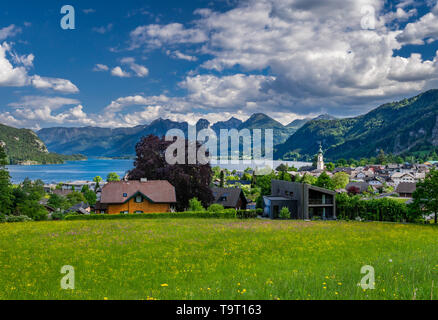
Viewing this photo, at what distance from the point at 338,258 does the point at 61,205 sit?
335 ft

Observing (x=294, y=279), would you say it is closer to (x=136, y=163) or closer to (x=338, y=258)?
(x=338, y=258)

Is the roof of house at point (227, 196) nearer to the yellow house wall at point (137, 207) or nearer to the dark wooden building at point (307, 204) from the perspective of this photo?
the dark wooden building at point (307, 204)

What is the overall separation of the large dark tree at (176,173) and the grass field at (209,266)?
27608mm

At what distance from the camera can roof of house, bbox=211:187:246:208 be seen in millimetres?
70438

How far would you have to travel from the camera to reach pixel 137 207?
5331cm

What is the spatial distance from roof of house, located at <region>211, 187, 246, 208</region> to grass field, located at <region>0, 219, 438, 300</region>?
4311 centimetres

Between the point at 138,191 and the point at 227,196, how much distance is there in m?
25.5

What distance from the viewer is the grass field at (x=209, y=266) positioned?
10.1 meters

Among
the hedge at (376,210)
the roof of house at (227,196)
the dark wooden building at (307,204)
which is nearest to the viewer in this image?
the hedge at (376,210)

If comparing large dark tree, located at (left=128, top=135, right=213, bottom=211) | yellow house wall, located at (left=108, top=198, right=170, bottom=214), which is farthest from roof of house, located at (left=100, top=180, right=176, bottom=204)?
large dark tree, located at (left=128, top=135, right=213, bottom=211)

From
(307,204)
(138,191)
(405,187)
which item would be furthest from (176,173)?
(405,187)

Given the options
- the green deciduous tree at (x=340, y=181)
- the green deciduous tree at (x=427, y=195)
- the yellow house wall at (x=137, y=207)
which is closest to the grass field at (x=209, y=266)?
the green deciduous tree at (x=427, y=195)
